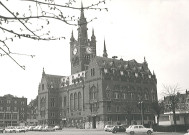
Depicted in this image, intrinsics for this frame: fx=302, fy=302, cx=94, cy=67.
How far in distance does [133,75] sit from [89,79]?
42.9 ft

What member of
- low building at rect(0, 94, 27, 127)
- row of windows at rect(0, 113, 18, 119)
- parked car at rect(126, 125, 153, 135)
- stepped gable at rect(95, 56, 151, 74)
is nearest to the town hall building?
stepped gable at rect(95, 56, 151, 74)

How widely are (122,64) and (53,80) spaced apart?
30.1 metres

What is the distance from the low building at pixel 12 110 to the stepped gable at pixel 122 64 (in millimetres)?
55812

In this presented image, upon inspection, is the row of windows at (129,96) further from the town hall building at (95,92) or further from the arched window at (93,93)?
the arched window at (93,93)

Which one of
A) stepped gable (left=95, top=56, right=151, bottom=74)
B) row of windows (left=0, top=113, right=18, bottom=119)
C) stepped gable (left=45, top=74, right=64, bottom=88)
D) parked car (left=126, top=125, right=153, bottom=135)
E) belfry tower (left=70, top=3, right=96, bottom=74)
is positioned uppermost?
belfry tower (left=70, top=3, right=96, bottom=74)

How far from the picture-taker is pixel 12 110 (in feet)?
412

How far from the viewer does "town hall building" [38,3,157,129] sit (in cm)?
8181

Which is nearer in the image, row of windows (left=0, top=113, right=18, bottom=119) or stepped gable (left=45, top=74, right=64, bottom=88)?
stepped gable (left=45, top=74, right=64, bottom=88)

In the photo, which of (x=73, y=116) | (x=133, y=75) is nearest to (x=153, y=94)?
(x=133, y=75)

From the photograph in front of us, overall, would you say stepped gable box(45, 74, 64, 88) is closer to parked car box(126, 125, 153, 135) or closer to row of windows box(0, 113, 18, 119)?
row of windows box(0, 113, 18, 119)

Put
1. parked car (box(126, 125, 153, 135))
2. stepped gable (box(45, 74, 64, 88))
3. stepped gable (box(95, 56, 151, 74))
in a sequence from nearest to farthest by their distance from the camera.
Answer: parked car (box(126, 125, 153, 135)), stepped gable (box(95, 56, 151, 74)), stepped gable (box(45, 74, 64, 88))

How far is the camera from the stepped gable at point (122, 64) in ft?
276

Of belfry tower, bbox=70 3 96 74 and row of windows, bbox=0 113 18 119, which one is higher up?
belfry tower, bbox=70 3 96 74

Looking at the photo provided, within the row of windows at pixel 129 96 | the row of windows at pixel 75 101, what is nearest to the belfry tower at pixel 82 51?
the row of windows at pixel 75 101
